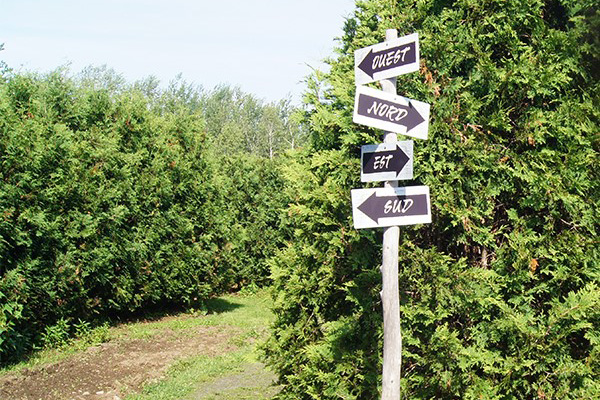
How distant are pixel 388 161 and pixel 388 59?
71 centimetres

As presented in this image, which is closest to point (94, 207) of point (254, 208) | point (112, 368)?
point (112, 368)

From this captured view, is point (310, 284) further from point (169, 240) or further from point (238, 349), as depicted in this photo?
point (169, 240)

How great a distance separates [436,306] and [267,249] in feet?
39.9

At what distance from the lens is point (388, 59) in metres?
3.84

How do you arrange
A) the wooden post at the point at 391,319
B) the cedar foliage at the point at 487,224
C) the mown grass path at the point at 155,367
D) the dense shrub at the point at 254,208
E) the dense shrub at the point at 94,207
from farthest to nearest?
1. the dense shrub at the point at 254,208
2. the dense shrub at the point at 94,207
3. the mown grass path at the point at 155,367
4. the cedar foliage at the point at 487,224
5. the wooden post at the point at 391,319

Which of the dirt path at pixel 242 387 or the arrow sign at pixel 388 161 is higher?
the arrow sign at pixel 388 161

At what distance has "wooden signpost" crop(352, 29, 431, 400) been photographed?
369 centimetres

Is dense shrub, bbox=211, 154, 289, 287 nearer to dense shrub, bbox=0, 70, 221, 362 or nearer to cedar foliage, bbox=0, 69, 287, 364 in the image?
cedar foliage, bbox=0, 69, 287, 364

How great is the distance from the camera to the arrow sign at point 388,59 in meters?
3.74

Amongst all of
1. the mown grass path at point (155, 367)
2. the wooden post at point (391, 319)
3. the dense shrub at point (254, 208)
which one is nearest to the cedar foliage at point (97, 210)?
the mown grass path at point (155, 367)

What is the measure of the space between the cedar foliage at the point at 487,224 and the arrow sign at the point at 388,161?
0.70m

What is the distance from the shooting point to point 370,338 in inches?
179

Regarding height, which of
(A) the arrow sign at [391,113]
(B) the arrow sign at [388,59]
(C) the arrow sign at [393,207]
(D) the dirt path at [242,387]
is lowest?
(D) the dirt path at [242,387]

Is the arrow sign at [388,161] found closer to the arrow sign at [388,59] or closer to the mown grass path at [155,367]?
the arrow sign at [388,59]
